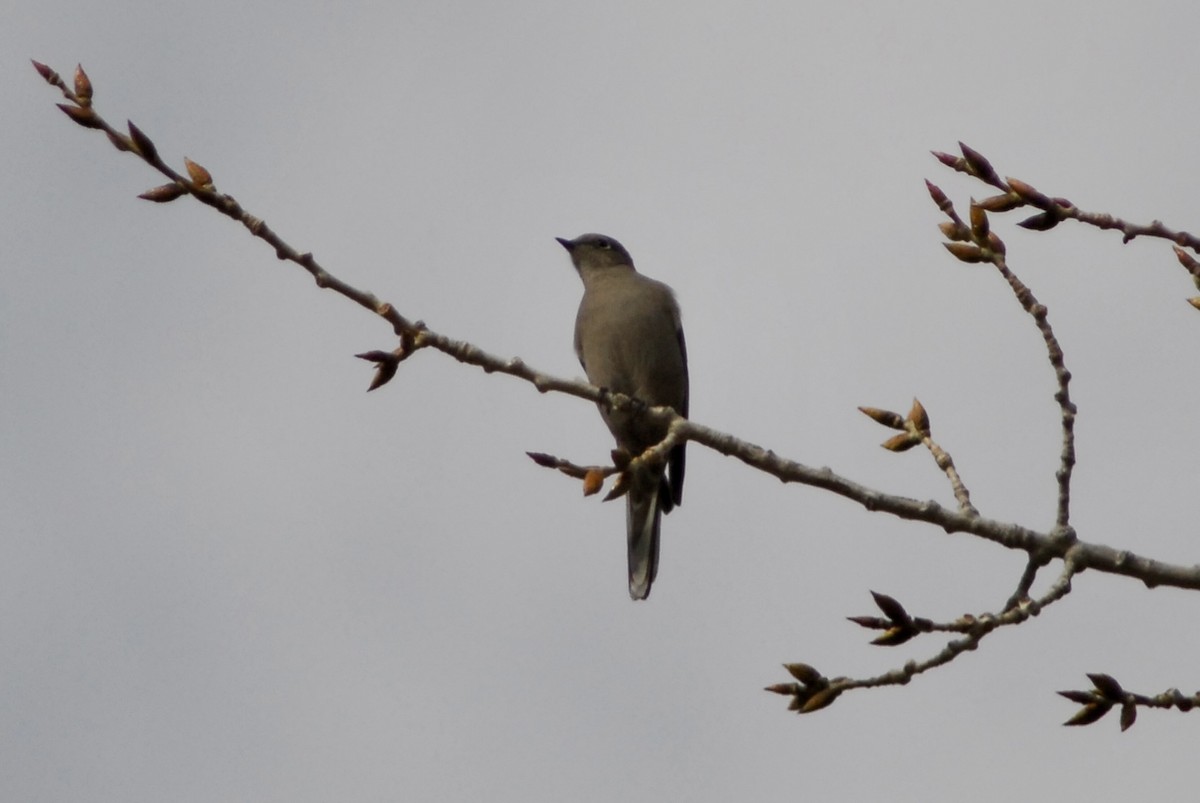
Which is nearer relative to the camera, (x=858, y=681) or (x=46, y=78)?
(x=858, y=681)

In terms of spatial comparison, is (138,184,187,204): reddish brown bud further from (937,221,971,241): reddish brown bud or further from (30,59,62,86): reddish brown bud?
(937,221,971,241): reddish brown bud

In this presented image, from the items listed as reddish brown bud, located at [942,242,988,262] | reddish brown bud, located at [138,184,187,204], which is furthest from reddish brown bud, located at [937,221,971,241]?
reddish brown bud, located at [138,184,187,204]

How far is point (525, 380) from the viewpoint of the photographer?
434cm

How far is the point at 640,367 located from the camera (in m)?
9.09

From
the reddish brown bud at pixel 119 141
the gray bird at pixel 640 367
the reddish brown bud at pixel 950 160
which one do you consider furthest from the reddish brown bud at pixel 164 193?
the gray bird at pixel 640 367

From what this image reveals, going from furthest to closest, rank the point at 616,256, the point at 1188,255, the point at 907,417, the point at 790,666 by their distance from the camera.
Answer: the point at 616,256
the point at 907,417
the point at 1188,255
the point at 790,666

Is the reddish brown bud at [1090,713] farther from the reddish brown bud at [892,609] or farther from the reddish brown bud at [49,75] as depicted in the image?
the reddish brown bud at [49,75]

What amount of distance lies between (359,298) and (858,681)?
178 cm

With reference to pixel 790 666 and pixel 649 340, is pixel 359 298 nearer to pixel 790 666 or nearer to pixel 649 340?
pixel 790 666

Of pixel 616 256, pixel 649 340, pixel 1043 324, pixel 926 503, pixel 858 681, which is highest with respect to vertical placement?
pixel 616 256

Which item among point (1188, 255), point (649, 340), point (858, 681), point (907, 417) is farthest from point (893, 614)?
point (649, 340)

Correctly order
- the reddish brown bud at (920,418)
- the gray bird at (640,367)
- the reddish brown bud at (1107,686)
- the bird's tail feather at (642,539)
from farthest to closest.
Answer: the gray bird at (640,367), the bird's tail feather at (642,539), the reddish brown bud at (920,418), the reddish brown bud at (1107,686)

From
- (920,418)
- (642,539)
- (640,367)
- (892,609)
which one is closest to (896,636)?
(892,609)

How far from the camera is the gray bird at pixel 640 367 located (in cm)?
877
